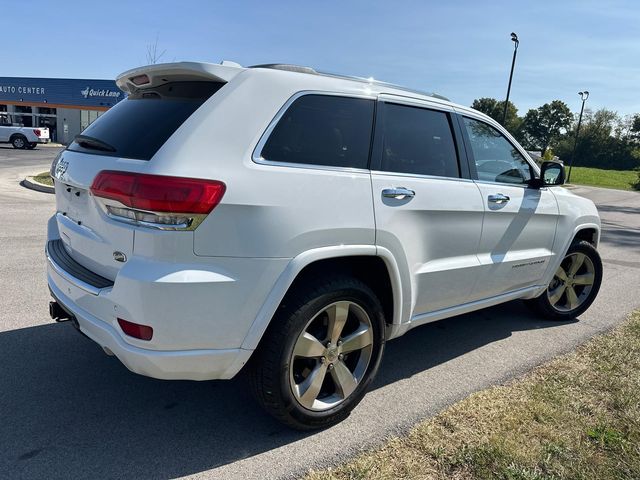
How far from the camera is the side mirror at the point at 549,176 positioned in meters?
4.16

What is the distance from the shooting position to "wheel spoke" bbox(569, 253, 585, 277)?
4.88m

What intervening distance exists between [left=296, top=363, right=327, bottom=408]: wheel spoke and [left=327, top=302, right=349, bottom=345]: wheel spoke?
176 millimetres

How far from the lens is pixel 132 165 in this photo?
234 cm

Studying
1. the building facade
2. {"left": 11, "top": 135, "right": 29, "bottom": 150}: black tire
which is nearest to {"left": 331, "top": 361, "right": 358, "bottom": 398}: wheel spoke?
{"left": 11, "top": 135, "right": 29, "bottom": 150}: black tire

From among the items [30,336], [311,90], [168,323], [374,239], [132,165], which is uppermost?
[311,90]

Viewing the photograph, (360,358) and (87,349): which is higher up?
(360,358)

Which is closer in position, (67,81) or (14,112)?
(67,81)

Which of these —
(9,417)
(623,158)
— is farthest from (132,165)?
(623,158)

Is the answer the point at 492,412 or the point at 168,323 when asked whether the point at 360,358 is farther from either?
the point at 168,323

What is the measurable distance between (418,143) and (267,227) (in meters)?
1.41

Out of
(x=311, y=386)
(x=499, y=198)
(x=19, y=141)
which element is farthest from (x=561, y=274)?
(x=19, y=141)

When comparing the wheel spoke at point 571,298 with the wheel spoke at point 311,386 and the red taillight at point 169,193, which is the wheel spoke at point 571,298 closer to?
the wheel spoke at point 311,386

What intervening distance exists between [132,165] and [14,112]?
57003 millimetres

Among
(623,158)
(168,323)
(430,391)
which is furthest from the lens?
(623,158)
